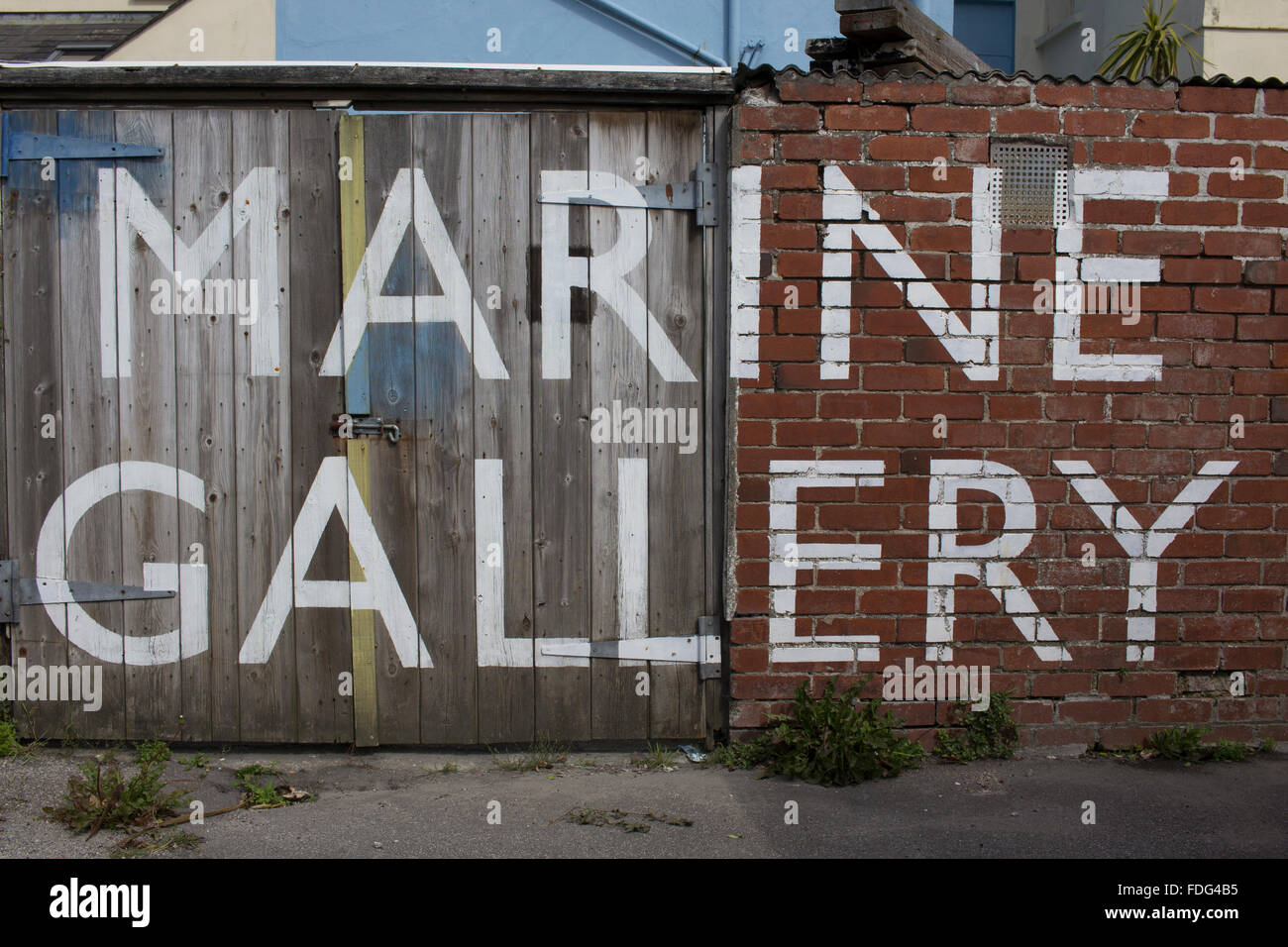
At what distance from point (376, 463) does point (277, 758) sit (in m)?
1.13

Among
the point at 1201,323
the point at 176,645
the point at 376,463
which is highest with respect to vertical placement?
the point at 1201,323

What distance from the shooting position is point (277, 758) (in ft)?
12.6

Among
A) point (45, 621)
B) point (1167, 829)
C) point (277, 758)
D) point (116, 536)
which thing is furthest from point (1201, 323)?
point (45, 621)

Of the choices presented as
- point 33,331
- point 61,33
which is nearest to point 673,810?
point 33,331

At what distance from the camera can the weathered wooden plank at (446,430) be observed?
3.77 m

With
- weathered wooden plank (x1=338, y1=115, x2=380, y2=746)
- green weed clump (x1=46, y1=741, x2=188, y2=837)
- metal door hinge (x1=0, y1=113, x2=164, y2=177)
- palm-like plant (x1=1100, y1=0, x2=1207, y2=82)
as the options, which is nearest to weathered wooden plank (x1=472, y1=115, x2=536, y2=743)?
weathered wooden plank (x1=338, y1=115, x2=380, y2=746)

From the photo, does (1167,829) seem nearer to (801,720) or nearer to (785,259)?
(801,720)

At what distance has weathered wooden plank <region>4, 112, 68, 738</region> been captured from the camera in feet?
12.4

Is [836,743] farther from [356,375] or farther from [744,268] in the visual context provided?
[356,375]

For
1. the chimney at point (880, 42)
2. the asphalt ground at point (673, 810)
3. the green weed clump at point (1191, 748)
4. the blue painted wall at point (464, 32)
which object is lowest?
the asphalt ground at point (673, 810)

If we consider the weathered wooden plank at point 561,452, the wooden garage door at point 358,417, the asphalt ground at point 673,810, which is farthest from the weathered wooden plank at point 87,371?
the weathered wooden plank at point 561,452

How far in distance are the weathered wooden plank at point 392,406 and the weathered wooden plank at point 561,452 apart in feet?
1.45

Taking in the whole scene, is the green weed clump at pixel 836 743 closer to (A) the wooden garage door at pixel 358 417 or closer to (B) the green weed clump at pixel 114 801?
(A) the wooden garage door at pixel 358 417

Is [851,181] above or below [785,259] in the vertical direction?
above
